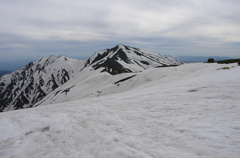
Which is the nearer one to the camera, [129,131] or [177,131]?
[177,131]

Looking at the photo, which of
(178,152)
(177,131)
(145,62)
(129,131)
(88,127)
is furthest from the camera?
(145,62)

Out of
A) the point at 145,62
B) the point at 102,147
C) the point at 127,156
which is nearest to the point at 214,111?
the point at 127,156

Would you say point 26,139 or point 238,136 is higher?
point 238,136

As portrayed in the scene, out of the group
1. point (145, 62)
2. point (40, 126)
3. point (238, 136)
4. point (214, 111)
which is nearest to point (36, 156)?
point (40, 126)

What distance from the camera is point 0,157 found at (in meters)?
5.46

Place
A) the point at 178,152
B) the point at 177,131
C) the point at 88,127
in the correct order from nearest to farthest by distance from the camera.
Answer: the point at 178,152, the point at 177,131, the point at 88,127

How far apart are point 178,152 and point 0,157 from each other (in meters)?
6.47

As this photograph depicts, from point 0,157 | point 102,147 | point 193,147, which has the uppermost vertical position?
point 193,147

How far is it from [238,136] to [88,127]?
6.40 meters

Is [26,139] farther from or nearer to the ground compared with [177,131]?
nearer to the ground

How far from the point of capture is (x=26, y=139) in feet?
21.8

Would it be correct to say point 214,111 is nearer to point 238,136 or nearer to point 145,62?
point 238,136

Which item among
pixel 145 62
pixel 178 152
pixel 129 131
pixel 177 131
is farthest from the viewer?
pixel 145 62

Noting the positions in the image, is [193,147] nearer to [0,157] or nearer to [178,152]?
[178,152]
